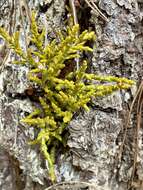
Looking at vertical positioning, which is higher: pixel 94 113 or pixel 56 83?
pixel 56 83

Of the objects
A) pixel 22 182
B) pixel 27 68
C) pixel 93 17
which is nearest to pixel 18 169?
pixel 22 182

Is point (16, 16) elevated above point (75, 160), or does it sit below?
above

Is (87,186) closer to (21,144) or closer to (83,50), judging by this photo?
(21,144)

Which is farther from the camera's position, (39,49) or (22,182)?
(22,182)

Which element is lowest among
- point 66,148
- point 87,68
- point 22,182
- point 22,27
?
point 22,182
